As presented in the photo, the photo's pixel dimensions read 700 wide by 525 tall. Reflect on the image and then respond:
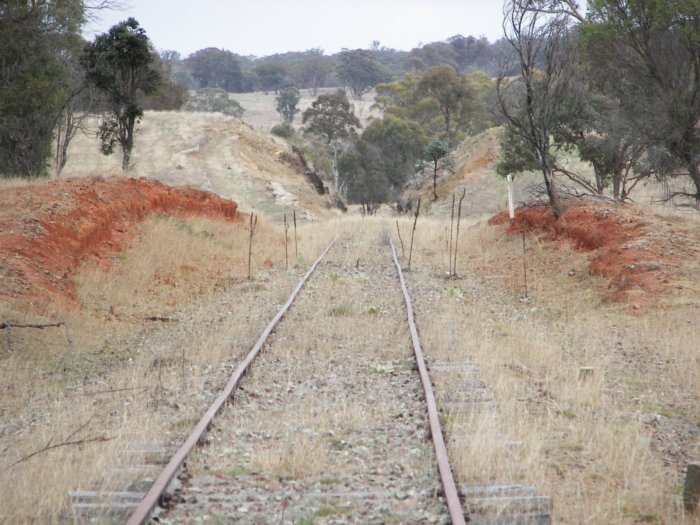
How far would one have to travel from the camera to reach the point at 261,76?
128500mm

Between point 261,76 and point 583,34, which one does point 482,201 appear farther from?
point 261,76

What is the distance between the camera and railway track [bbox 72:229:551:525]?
4746 mm

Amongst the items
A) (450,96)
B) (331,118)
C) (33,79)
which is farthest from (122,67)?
(450,96)

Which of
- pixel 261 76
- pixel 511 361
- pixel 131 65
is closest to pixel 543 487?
pixel 511 361

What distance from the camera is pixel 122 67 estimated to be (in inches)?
1144

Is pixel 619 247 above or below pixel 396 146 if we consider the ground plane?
below

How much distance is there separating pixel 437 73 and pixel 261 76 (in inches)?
2696

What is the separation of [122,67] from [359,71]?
8947 cm

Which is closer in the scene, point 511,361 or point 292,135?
point 511,361

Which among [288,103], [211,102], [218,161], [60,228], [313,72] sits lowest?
[60,228]

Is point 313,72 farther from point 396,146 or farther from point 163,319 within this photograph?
point 163,319

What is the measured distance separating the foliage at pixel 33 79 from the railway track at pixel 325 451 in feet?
60.0

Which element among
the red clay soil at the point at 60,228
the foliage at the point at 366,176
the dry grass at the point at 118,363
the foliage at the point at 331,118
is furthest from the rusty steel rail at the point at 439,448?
the foliage at the point at 331,118

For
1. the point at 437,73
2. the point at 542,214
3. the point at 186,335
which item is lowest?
the point at 186,335
